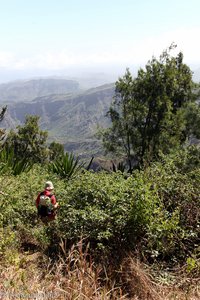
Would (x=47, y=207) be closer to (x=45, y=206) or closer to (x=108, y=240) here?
(x=45, y=206)

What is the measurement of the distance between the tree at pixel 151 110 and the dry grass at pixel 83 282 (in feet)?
48.0

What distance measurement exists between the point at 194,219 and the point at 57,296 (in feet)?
11.6

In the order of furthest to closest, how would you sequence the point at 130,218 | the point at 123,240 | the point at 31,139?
1. the point at 31,139
2. the point at 123,240
3. the point at 130,218

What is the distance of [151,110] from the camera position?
2080 cm

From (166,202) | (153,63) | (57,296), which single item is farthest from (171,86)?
(57,296)

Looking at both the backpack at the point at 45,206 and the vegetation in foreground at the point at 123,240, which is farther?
Result: the backpack at the point at 45,206

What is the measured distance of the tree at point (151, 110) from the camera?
67.2ft

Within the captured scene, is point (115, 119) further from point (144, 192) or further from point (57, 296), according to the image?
point (57, 296)

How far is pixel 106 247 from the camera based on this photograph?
562cm

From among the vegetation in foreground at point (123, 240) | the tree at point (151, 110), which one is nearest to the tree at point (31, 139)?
the tree at point (151, 110)

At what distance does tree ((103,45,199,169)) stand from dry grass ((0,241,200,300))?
48.0 ft

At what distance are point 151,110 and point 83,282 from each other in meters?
17.9

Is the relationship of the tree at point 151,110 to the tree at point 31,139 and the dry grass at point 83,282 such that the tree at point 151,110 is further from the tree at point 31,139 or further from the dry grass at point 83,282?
the dry grass at point 83,282

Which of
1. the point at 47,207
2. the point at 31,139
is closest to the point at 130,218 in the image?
the point at 47,207
